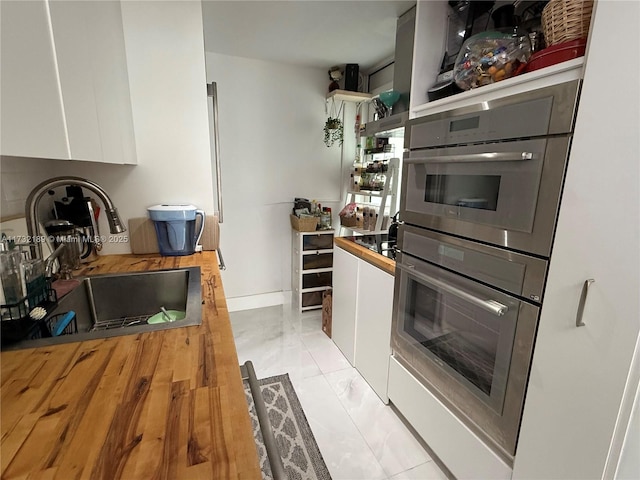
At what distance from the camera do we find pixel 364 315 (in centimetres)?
185

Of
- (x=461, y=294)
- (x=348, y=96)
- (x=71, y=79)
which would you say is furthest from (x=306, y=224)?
(x=71, y=79)

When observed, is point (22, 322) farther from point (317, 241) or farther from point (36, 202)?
point (317, 241)

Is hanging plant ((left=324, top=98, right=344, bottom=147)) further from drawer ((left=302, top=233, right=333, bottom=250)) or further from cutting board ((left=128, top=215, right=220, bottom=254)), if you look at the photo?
cutting board ((left=128, top=215, right=220, bottom=254))

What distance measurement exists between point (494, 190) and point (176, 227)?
1.44m

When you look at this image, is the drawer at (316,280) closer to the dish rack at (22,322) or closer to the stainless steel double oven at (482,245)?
the stainless steel double oven at (482,245)

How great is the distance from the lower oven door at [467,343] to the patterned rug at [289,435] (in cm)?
62

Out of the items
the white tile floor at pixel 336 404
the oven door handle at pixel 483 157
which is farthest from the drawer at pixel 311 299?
the oven door handle at pixel 483 157

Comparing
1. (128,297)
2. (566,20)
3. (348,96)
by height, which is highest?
(348,96)

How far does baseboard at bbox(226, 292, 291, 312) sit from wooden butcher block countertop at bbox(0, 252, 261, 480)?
214 cm

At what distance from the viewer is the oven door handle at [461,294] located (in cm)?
99

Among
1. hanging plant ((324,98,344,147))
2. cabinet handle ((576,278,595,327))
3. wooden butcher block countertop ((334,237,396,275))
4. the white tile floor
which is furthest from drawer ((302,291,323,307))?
cabinet handle ((576,278,595,327))

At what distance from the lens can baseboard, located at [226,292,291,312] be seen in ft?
9.57

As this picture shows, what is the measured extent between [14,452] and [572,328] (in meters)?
1.24

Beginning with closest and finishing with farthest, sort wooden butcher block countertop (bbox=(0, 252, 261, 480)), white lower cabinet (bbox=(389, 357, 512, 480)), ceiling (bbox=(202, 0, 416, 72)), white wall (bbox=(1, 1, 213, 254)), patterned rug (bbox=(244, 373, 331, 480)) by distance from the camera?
wooden butcher block countertop (bbox=(0, 252, 261, 480)) < white lower cabinet (bbox=(389, 357, 512, 480)) < patterned rug (bbox=(244, 373, 331, 480)) < white wall (bbox=(1, 1, 213, 254)) < ceiling (bbox=(202, 0, 416, 72))
